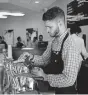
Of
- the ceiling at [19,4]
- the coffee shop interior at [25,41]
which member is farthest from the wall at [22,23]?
the ceiling at [19,4]

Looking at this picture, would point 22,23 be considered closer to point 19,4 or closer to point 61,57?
point 19,4

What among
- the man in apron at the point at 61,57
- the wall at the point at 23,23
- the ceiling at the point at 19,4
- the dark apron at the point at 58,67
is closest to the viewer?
the man in apron at the point at 61,57

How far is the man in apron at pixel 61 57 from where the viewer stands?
4.82 feet

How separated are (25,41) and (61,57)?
382 inches

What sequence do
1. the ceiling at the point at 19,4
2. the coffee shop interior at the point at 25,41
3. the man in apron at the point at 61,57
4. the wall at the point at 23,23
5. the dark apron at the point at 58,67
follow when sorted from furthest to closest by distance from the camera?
1. the wall at the point at 23,23
2. the ceiling at the point at 19,4
3. the dark apron at the point at 58,67
4. the man in apron at the point at 61,57
5. the coffee shop interior at the point at 25,41

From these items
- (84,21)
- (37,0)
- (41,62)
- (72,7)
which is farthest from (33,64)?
(37,0)

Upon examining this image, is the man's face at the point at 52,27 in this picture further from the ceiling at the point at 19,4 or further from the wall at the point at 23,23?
the wall at the point at 23,23

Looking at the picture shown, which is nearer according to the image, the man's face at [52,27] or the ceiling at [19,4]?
the man's face at [52,27]

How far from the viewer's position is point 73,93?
5.46 ft

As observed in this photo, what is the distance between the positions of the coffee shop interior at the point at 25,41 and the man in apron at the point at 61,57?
0.31ft

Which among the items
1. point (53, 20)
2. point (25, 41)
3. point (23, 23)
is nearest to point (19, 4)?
point (23, 23)

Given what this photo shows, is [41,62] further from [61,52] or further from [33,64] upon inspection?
[61,52]

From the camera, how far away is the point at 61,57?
1.69 metres

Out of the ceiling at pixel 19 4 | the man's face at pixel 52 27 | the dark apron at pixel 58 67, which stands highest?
the ceiling at pixel 19 4
